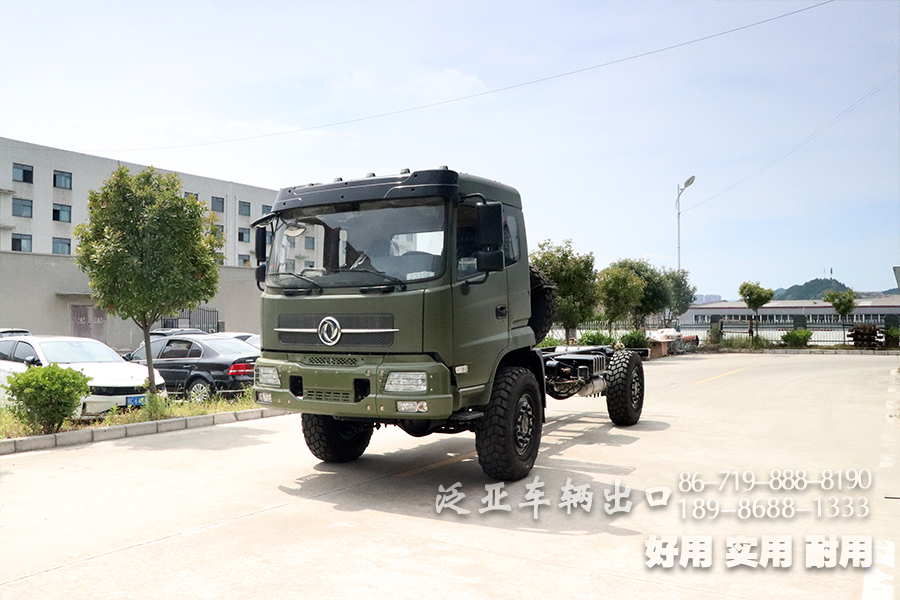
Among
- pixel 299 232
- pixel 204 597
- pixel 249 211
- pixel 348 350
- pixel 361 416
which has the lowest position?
pixel 204 597

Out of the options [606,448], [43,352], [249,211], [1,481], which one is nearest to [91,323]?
[43,352]

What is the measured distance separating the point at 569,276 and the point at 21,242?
44.6m

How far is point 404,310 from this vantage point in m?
6.12

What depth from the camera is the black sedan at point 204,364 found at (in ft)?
42.9

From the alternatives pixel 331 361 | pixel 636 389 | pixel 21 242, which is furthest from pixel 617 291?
pixel 21 242

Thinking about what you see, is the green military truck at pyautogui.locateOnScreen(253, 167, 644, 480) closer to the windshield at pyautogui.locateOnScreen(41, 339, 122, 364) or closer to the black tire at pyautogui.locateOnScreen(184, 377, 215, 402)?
the windshield at pyautogui.locateOnScreen(41, 339, 122, 364)

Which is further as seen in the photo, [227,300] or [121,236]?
[227,300]

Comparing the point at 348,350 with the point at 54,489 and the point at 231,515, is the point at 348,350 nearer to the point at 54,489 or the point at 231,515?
the point at 231,515

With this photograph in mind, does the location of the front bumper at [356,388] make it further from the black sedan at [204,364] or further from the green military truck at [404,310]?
the black sedan at [204,364]

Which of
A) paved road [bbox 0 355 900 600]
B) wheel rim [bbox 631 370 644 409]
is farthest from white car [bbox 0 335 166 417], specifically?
wheel rim [bbox 631 370 644 409]

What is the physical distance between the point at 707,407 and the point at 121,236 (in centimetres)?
1046

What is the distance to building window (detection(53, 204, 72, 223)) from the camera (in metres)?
54.6

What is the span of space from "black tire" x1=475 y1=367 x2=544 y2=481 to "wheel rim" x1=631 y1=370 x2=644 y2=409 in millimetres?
4144

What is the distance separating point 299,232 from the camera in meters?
7.04
